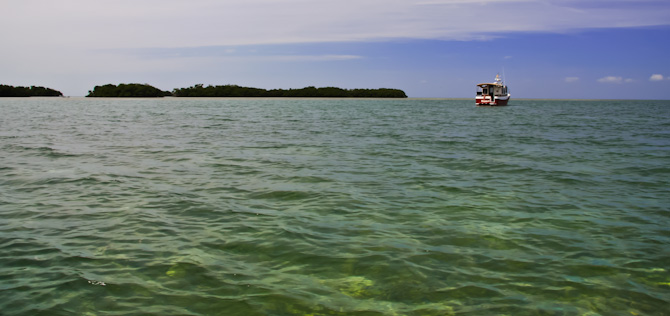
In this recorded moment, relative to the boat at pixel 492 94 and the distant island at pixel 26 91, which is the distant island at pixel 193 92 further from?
the boat at pixel 492 94

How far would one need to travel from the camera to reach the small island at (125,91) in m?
165

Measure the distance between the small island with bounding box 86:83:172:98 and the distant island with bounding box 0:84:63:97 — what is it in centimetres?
1316

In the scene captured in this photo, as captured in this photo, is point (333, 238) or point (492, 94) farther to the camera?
point (492, 94)

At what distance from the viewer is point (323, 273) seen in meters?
6.00

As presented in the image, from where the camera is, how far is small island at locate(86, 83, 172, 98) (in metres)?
165

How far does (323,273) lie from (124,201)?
580 cm

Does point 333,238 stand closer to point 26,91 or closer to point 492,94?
point 492,94

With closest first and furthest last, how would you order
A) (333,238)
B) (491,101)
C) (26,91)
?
(333,238), (491,101), (26,91)

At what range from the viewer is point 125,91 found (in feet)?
540

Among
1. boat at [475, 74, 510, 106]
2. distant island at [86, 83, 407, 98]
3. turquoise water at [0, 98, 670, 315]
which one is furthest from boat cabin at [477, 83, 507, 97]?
distant island at [86, 83, 407, 98]

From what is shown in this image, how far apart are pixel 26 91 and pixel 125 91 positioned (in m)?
30.7

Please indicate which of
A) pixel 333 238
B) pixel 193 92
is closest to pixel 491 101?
pixel 333 238

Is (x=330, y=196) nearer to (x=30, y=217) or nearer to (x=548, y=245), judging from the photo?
(x=548, y=245)

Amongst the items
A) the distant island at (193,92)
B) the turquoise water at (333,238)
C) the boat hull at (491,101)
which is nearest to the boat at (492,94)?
the boat hull at (491,101)
